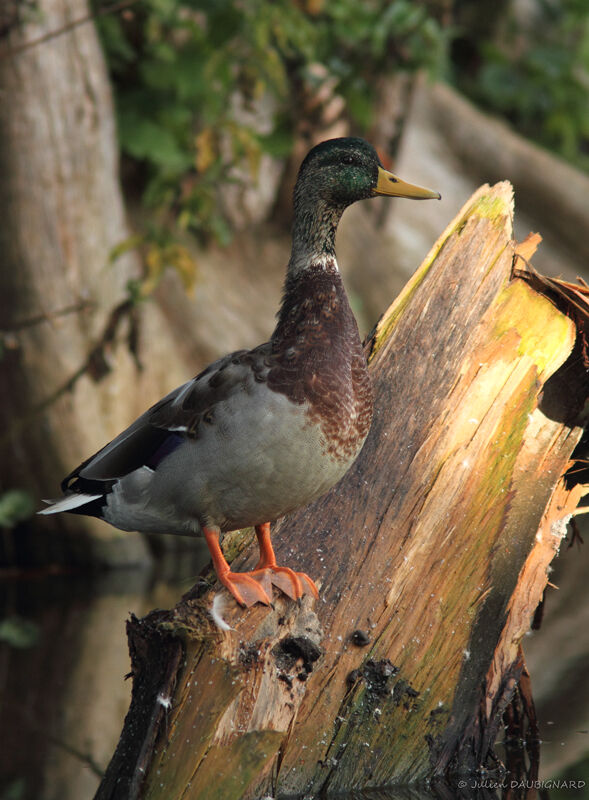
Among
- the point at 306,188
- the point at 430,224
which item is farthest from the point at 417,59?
the point at 306,188

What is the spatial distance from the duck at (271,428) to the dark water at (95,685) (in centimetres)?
80

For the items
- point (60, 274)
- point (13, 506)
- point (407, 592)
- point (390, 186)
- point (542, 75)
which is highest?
point (542, 75)

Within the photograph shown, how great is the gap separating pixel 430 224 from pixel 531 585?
704cm

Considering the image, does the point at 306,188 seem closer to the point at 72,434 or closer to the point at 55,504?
the point at 55,504

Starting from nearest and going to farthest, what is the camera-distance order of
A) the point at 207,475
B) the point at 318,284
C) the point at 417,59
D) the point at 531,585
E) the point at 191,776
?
the point at 191,776, the point at 207,475, the point at 318,284, the point at 531,585, the point at 417,59

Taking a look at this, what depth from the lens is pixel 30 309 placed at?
538cm

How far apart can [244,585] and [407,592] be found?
0.52m

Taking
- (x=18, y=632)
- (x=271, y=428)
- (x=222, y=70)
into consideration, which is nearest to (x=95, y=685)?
(x=18, y=632)

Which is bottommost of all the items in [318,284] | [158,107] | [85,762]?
[85,762]

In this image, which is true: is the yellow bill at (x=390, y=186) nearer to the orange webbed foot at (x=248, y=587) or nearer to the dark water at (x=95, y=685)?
the orange webbed foot at (x=248, y=587)

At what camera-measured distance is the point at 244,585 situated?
2.26 m

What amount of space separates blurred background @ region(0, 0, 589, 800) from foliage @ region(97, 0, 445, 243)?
0.02m

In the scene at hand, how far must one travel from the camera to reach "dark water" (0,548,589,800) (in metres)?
2.78

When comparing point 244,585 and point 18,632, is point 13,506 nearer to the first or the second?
point 18,632
